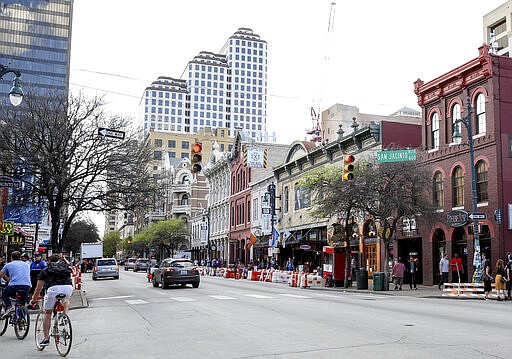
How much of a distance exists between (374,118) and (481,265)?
198ft

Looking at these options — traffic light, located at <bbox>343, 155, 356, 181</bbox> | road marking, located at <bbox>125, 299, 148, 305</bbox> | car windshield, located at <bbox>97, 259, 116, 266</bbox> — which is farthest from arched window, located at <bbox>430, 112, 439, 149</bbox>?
car windshield, located at <bbox>97, 259, 116, 266</bbox>

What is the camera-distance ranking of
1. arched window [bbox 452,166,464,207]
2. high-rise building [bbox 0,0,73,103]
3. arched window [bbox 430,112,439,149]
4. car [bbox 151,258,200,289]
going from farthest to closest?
high-rise building [bbox 0,0,73,103] < arched window [bbox 430,112,439,149] < arched window [bbox 452,166,464,207] < car [bbox 151,258,200,289]

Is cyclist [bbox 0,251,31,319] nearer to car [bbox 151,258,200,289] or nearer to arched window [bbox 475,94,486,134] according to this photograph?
car [bbox 151,258,200,289]

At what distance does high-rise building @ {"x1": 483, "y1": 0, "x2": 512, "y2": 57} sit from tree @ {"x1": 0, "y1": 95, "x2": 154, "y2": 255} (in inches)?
2619

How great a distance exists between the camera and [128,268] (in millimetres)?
76875

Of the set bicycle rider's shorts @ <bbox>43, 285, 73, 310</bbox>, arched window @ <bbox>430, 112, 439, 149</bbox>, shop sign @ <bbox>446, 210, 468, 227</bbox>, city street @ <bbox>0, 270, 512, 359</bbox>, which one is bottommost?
city street @ <bbox>0, 270, 512, 359</bbox>

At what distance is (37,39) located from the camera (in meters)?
114

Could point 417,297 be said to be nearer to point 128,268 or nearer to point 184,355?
point 184,355

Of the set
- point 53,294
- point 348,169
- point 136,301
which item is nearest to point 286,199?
point 348,169

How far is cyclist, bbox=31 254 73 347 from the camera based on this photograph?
10117 mm

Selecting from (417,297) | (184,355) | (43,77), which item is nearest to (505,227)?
(417,297)

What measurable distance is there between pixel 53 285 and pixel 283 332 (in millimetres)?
4514

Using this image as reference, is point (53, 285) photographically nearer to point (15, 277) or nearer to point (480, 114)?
point (15, 277)

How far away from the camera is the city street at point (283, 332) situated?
9.50m
